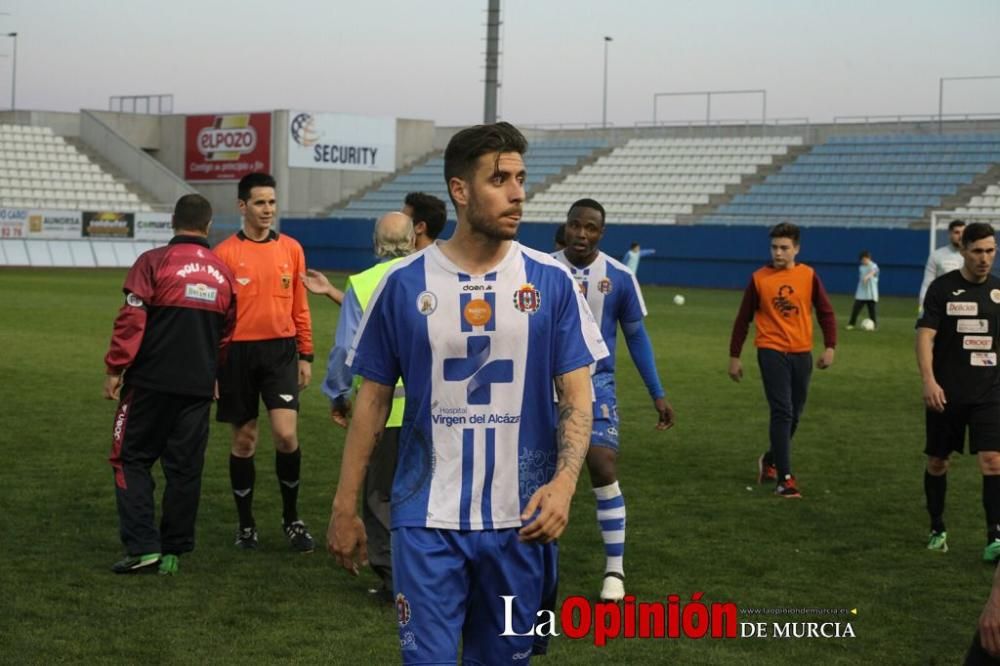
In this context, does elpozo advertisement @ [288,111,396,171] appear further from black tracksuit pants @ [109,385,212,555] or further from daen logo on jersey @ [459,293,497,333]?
daen logo on jersey @ [459,293,497,333]

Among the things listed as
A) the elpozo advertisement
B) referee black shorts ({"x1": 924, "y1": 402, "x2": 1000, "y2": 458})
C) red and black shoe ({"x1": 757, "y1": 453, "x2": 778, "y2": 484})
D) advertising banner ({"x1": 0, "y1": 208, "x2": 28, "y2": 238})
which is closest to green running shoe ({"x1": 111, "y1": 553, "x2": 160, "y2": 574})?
referee black shorts ({"x1": 924, "y1": 402, "x2": 1000, "y2": 458})

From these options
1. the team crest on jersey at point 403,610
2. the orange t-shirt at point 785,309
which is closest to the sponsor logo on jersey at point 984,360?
the orange t-shirt at point 785,309

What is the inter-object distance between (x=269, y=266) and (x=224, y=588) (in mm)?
2039

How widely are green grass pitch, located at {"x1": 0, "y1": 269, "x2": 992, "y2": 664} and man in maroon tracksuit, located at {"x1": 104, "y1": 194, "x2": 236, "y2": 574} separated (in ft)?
1.04

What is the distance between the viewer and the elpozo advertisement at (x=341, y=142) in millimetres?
62312

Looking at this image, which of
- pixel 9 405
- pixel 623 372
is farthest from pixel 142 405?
pixel 623 372

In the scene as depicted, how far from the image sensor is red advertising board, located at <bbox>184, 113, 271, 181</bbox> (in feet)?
204

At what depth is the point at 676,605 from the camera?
7.49 metres

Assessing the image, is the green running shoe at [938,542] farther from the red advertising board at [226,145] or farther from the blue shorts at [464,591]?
the red advertising board at [226,145]

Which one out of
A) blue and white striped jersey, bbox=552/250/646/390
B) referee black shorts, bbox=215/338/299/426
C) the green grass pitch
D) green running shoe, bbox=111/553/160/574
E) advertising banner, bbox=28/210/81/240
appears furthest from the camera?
advertising banner, bbox=28/210/81/240

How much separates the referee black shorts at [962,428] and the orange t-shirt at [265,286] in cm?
395

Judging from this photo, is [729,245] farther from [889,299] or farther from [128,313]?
[128,313]

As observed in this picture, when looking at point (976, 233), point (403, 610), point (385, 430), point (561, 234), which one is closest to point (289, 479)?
point (385, 430)

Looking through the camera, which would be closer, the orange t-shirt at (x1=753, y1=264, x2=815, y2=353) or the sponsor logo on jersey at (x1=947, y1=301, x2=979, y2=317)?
the sponsor logo on jersey at (x1=947, y1=301, x2=979, y2=317)
